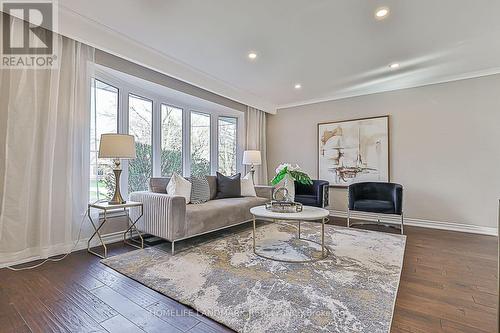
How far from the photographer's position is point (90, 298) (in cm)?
184

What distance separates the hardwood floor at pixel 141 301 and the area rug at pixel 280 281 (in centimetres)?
10

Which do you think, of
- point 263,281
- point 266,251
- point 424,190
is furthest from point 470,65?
point 263,281

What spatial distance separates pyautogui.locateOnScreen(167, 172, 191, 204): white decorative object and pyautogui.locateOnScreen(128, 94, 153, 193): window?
559 mm

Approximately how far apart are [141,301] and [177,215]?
1.06 meters

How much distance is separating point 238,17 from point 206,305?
101 inches

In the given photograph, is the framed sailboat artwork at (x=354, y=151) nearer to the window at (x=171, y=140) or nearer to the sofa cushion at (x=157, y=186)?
the window at (x=171, y=140)

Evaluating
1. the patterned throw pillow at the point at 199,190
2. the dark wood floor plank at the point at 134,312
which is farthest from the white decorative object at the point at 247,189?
the dark wood floor plank at the point at 134,312

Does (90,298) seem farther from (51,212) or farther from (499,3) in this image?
(499,3)

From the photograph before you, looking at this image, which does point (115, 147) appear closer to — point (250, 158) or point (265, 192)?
point (265, 192)

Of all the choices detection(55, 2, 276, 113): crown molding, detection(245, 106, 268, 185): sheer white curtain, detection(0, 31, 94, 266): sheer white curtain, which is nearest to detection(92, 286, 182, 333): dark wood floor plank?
detection(0, 31, 94, 266): sheer white curtain

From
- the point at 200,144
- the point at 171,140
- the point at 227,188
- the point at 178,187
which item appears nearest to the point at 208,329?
the point at 178,187

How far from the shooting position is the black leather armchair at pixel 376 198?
381 centimetres

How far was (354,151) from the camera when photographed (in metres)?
4.88

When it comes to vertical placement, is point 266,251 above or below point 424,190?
below
